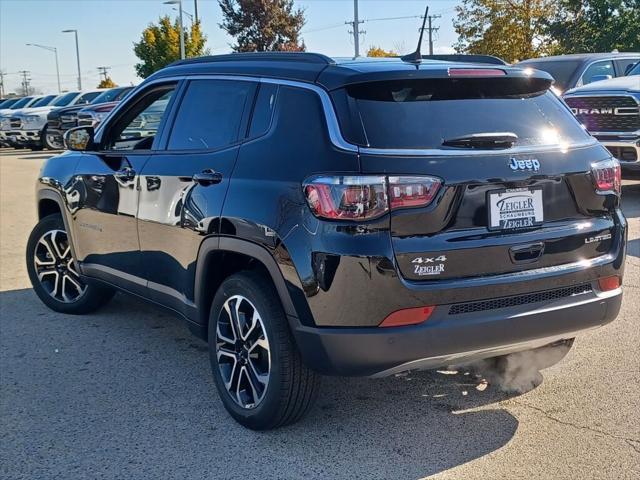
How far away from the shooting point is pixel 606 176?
3605 mm

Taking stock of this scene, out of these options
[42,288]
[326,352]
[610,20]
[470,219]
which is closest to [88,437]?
[326,352]

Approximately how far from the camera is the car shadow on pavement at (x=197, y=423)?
3367 mm

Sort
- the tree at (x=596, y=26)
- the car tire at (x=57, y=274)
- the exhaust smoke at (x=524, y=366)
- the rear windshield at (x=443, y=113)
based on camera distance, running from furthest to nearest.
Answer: the tree at (x=596, y=26) < the car tire at (x=57, y=274) < the exhaust smoke at (x=524, y=366) < the rear windshield at (x=443, y=113)

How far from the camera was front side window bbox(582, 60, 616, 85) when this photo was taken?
11828 millimetres

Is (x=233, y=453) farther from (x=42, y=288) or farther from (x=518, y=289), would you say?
(x=42, y=288)

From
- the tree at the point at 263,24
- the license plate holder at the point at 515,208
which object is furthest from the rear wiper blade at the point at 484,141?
the tree at the point at 263,24

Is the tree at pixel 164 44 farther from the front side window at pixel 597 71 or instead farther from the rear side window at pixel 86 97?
the front side window at pixel 597 71

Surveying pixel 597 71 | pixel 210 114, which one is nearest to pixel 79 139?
pixel 210 114

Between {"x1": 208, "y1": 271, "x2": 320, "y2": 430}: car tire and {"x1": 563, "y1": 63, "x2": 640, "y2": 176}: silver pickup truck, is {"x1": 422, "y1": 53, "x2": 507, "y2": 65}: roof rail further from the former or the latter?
{"x1": 563, "y1": 63, "x2": 640, "y2": 176}: silver pickup truck

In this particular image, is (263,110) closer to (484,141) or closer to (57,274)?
(484,141)

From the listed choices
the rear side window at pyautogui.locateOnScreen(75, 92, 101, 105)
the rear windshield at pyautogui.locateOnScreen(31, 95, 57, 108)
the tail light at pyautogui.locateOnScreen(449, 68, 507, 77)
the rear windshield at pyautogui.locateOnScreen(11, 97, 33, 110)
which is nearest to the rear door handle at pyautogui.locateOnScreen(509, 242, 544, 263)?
the tail light at pyautogui.locateOnScreen(449, 68, 507, 77)

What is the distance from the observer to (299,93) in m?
3.50

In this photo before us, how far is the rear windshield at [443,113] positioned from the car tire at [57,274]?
10.4ft

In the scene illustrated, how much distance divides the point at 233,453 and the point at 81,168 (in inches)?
104
